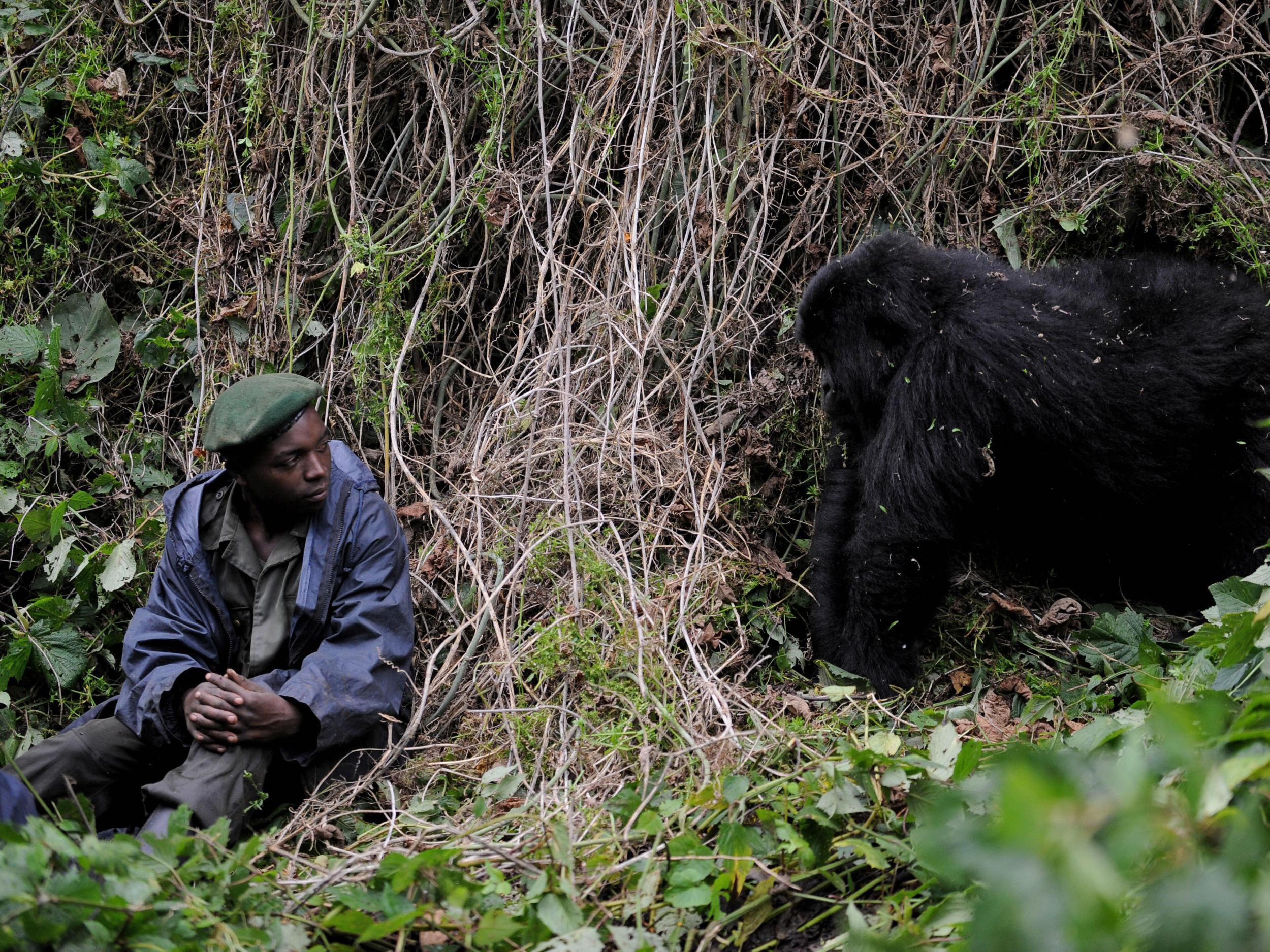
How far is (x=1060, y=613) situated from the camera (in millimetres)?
3785

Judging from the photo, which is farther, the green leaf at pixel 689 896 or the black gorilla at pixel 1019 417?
the black gorilla at pixel 1019 417

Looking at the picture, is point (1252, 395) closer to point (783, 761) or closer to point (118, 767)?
point (783, 761)

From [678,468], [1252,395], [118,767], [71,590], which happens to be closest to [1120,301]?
[1252,395]

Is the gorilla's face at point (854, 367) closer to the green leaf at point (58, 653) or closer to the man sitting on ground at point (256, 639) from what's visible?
the man sitting on ground at point (256, 639)

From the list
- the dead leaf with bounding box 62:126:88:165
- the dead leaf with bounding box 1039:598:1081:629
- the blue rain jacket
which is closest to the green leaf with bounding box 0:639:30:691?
the blue rain jacket

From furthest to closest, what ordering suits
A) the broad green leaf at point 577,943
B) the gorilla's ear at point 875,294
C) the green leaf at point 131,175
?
1. the green leaf at point 131,175
2. the gorilla's ear at point 875,294
3. the broad green leaf at point 577,943

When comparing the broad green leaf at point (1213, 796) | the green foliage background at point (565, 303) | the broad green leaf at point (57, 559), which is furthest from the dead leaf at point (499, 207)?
the broad green leaf at point (1213, 796)

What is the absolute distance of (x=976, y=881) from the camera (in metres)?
2.02

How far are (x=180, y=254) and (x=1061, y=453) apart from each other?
12.3ft

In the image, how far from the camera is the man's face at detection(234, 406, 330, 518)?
3209mm

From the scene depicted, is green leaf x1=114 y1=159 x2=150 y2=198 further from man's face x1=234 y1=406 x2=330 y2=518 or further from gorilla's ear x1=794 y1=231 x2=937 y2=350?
gorilla's ear x1=794 y1=231 x2=937 y2=350

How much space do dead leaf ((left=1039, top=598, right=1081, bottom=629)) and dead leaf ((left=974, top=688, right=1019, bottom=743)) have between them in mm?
388

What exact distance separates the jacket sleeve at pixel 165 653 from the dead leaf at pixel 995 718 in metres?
2.40

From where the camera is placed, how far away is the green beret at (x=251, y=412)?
10.3 feet
